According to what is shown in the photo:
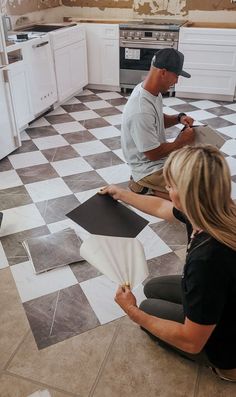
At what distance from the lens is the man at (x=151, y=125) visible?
83.1 inches

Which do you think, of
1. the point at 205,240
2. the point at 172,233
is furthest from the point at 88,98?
the point at 205,240

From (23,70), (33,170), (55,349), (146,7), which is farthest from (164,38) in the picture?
(55,349)

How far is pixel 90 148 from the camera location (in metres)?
3.45

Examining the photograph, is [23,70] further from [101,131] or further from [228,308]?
[228,308]

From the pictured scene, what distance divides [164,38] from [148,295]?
3686mm

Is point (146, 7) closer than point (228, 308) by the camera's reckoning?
No

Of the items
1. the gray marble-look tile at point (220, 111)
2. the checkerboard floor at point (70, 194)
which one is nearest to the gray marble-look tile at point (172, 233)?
the checkerboard floor at point (70, 194)

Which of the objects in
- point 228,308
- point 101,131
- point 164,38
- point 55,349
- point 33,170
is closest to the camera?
point 228,308

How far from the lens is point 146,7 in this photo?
496 cm

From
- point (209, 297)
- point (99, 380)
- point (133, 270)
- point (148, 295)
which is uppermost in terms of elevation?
point (209, 297)

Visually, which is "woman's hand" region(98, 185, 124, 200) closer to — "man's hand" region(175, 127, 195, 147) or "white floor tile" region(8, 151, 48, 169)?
"man's hand" region(175, 127, 195, 147)

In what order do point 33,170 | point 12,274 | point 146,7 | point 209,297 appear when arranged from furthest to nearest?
point 146,7
point 33,170
point 12,274
point 209,297

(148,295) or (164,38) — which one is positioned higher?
(164,38)

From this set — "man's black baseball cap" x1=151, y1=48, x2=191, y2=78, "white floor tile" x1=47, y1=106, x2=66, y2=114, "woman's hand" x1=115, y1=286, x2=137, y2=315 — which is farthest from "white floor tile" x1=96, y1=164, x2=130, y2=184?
"woman's hand" x1=115, y1=286, x2=137, y2=315
